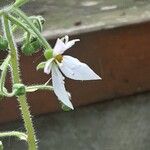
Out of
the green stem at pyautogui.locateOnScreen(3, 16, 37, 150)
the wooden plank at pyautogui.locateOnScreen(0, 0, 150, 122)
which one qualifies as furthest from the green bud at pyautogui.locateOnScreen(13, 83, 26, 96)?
the wooden plank at pyautogui.locateOnScreen(0, 0, 150, 122)

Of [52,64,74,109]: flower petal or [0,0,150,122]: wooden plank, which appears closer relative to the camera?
[52,64,74,109]: flower petal

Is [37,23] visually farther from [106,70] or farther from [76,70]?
[106,70]

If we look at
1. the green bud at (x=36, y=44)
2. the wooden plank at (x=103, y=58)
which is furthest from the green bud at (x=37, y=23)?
the wooden plank at (x=103, y=58)

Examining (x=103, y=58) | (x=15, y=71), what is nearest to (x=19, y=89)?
(x=15, y=71)

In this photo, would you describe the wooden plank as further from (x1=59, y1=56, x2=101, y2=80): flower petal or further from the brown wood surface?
(x1=59, y1=56, x2=101, y2=80): flower petal

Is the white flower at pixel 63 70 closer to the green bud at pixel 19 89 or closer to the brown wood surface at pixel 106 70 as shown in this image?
the green bud at pixel 19 89

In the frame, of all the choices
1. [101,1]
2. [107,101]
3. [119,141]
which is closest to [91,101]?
[107,101]
